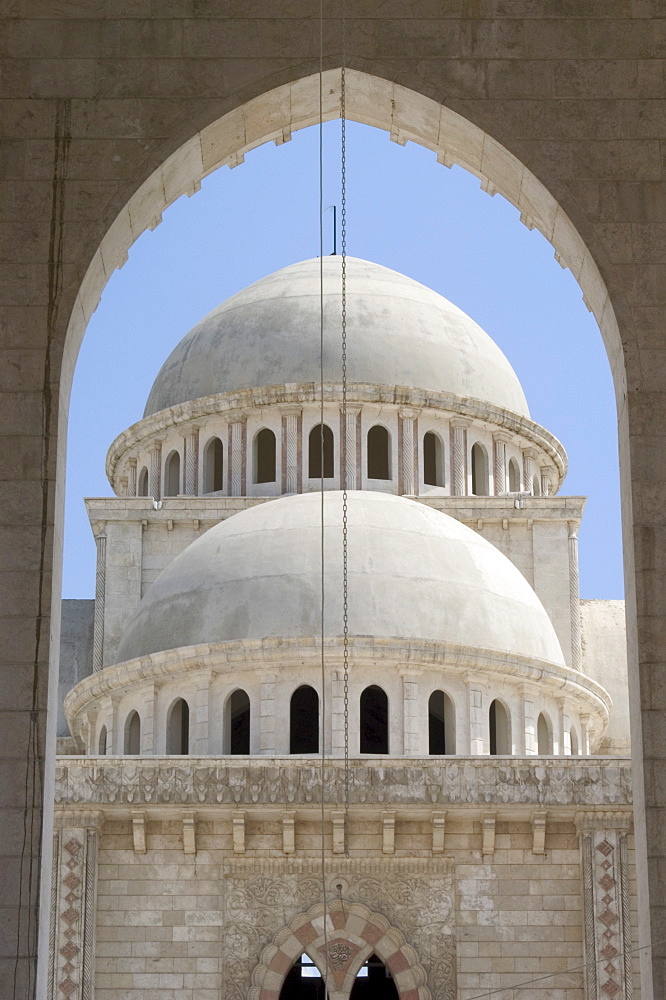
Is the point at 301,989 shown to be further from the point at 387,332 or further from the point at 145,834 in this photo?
the point at 387,332

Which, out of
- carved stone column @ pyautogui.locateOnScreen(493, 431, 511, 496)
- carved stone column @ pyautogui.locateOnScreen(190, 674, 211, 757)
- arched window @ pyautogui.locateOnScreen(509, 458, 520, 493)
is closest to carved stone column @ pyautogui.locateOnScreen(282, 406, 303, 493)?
carved stone column @ pyautogui.locateOnScreen(493, 431, 511, 496)

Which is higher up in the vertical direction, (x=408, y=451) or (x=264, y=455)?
(x=264, y=455)

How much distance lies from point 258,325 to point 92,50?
24.9 meters

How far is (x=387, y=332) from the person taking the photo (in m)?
38.4

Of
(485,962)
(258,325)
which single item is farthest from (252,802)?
(258,325)

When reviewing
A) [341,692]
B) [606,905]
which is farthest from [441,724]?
[606,905]

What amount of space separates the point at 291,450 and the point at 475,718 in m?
9.25

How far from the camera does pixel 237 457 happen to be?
3728cm

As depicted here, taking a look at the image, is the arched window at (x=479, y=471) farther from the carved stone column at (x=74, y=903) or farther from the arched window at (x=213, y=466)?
the carved stone column at (x=74, y=903)

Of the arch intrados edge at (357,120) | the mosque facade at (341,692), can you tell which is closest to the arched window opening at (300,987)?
the mosque facade at (341,692)

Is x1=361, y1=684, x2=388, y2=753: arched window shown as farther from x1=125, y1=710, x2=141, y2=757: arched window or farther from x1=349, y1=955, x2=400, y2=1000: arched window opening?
x1=125, y1=710, x2=141, y2=757: arched window

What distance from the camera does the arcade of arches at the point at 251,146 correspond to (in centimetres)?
1296

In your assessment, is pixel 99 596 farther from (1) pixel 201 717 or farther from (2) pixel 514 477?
(2) pixel 514 477

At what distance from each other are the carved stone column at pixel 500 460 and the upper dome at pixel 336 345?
0.81 meters
